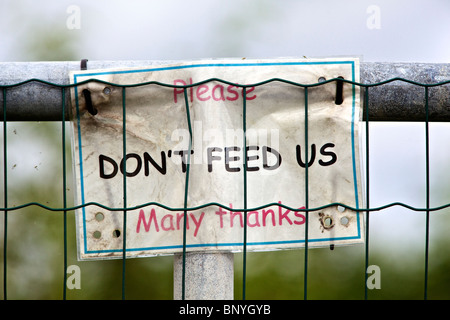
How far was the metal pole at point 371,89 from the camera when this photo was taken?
1.62m

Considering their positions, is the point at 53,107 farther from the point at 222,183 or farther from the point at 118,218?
the point at 222,183

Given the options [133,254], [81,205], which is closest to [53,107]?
[81,205]

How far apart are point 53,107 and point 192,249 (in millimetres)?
498

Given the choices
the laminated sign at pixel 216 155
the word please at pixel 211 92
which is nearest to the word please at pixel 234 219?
the laminated sign at pixel 216 155

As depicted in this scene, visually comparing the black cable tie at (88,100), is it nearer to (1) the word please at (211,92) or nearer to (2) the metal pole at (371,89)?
(2) the metal pole at (371,89)

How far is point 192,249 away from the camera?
1573 millimetres

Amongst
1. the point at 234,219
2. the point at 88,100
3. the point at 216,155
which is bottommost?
the point at 234,219

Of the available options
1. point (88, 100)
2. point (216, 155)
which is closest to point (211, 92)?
point (216, 155)

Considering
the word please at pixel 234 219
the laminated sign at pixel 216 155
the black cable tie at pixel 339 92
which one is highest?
the black cable tie at pixel 339 92

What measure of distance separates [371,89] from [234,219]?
0.47m

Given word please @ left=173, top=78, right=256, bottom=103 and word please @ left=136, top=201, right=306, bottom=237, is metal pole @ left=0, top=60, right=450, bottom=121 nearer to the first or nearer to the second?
word please @ left=173, top=78, right=256, bottom=103

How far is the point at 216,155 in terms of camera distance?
1.58m

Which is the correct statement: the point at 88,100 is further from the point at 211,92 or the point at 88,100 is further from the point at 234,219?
the point at 234,219
